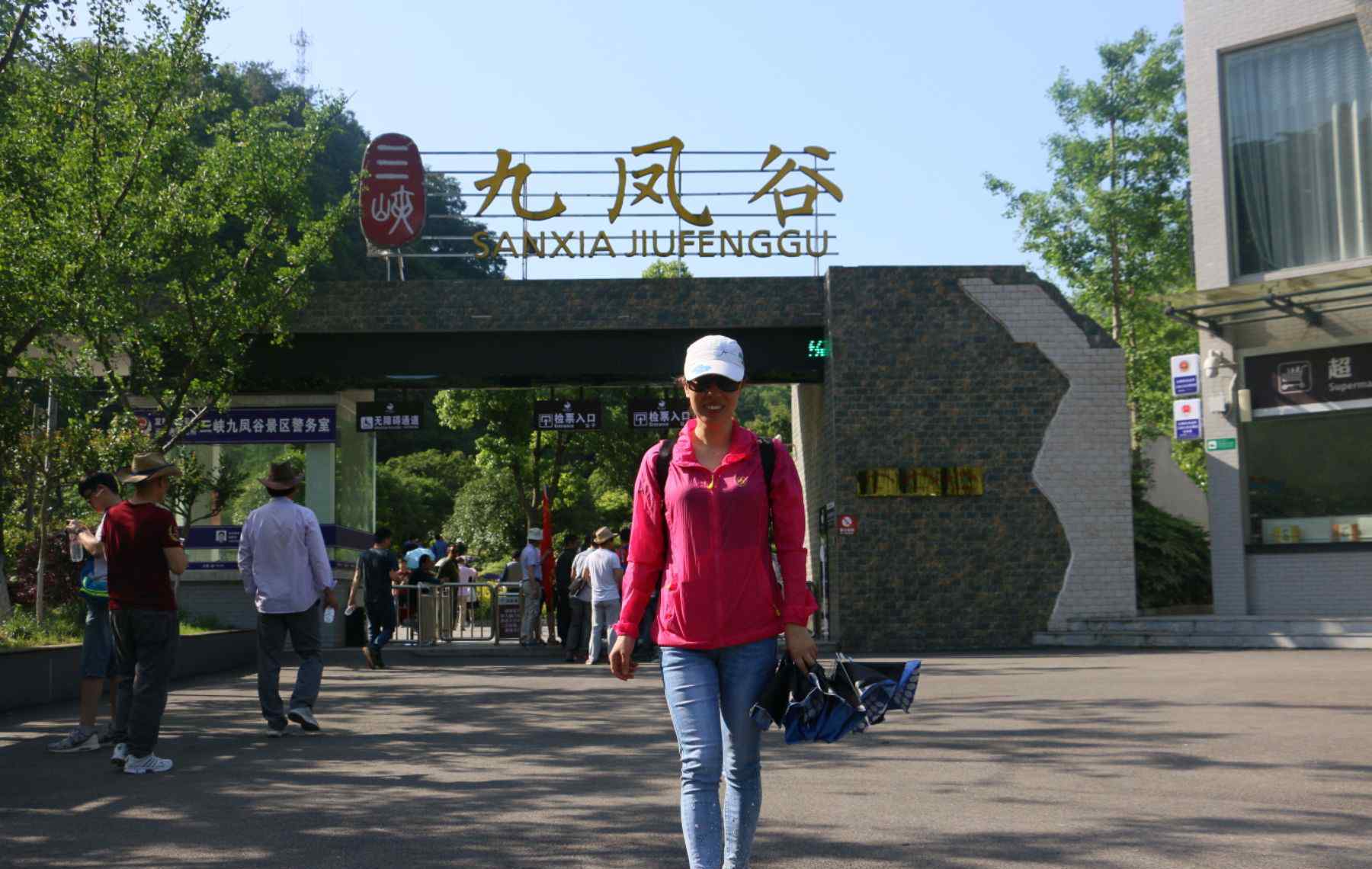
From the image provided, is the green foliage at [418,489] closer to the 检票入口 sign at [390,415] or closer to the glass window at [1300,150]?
the 检票入口 sign at [390,415]

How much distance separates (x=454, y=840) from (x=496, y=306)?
16.5 metres

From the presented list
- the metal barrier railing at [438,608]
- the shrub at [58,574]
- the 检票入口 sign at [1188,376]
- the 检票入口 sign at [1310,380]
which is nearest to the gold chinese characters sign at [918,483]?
the 检票入口 sign at [1188,376]

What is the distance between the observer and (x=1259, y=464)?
21188 mm

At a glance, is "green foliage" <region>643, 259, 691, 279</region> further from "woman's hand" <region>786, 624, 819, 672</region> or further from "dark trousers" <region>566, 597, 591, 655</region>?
"woman's hand" <region>786, 624, 819, 672</region>

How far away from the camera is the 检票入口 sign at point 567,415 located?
23906 mm

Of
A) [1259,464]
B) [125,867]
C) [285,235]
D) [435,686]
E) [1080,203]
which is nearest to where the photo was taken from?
[125,867]

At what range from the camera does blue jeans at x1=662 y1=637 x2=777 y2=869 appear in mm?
4398

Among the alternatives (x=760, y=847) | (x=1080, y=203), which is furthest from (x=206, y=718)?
(x=1080, y=203)

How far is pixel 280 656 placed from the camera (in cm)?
1014

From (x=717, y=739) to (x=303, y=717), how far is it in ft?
20.8

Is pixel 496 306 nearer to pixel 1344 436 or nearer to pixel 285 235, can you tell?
pixel 285 235

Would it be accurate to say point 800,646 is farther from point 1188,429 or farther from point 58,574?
point 1188,429

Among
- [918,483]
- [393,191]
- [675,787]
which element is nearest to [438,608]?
[393,191]

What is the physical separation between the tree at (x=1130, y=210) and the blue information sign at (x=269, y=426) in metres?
27.0
